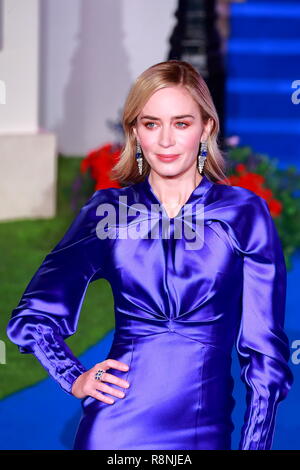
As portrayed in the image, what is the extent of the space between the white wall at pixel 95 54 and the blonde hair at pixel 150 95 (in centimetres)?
735

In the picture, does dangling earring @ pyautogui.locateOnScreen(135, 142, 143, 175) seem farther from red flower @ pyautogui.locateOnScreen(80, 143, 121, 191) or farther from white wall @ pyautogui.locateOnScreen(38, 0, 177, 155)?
white wall @ pyautogui.locateOnScreen(38, 0, 177, 155)

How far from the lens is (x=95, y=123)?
10383mm

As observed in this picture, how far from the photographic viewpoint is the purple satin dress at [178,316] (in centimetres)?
251

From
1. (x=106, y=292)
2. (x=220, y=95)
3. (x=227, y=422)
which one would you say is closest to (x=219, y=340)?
(x=227, y=422)

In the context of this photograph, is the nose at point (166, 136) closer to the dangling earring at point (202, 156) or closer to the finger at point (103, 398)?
the dangling earring at point (202, 156)

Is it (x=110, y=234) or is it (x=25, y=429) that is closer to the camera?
(x=110, y=234)

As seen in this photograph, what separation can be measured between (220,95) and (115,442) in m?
6.40

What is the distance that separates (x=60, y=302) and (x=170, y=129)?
529 mm

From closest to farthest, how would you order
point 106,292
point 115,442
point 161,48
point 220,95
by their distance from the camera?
1. point 115,442
2. point 106,292
3. point 220,95
4. point 161,48

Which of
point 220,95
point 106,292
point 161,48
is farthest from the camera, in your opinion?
point 161,48

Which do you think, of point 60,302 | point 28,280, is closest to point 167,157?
point 60,302

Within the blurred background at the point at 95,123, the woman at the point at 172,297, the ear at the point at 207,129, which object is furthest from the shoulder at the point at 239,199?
the blurred background at the point at 95,123

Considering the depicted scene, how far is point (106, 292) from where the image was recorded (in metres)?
6.80
